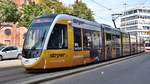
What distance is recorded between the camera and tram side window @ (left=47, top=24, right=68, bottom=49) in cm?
2058

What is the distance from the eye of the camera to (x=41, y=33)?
20328 millimetres

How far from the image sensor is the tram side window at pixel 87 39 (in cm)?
2537

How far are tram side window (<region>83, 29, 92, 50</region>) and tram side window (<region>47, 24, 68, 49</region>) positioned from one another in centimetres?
360

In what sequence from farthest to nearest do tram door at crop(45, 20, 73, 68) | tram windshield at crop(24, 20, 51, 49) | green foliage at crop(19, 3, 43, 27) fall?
1. green foliage at crop(19, 3, 43, 27)
2. tram door at crop(45, 20, 73, 68)
3. tram windshield at crop(24, 20, 51, 49)

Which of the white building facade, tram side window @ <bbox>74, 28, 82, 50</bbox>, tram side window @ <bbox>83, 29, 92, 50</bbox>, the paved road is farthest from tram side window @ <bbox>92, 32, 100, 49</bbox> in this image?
the white building facade

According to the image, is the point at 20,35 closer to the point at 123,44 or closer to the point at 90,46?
the point at 123,44

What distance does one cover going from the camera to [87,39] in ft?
85.2

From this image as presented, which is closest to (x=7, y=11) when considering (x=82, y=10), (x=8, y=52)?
(x=8, y=52)

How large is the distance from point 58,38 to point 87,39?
5205 millimetres

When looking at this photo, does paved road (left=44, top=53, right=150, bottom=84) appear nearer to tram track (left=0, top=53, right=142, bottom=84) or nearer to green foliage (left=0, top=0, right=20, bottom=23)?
tram track (left=0, top=53, right=142, bottom=84)

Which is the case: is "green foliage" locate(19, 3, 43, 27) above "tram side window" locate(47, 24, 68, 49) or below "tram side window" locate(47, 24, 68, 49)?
above

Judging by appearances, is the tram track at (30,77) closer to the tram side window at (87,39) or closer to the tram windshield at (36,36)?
the tram windshield at (36,36)

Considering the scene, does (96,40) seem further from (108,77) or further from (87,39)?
(108,77)

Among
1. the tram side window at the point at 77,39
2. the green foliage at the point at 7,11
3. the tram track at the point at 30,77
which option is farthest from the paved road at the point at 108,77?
the green foliage at the point at 7,11
